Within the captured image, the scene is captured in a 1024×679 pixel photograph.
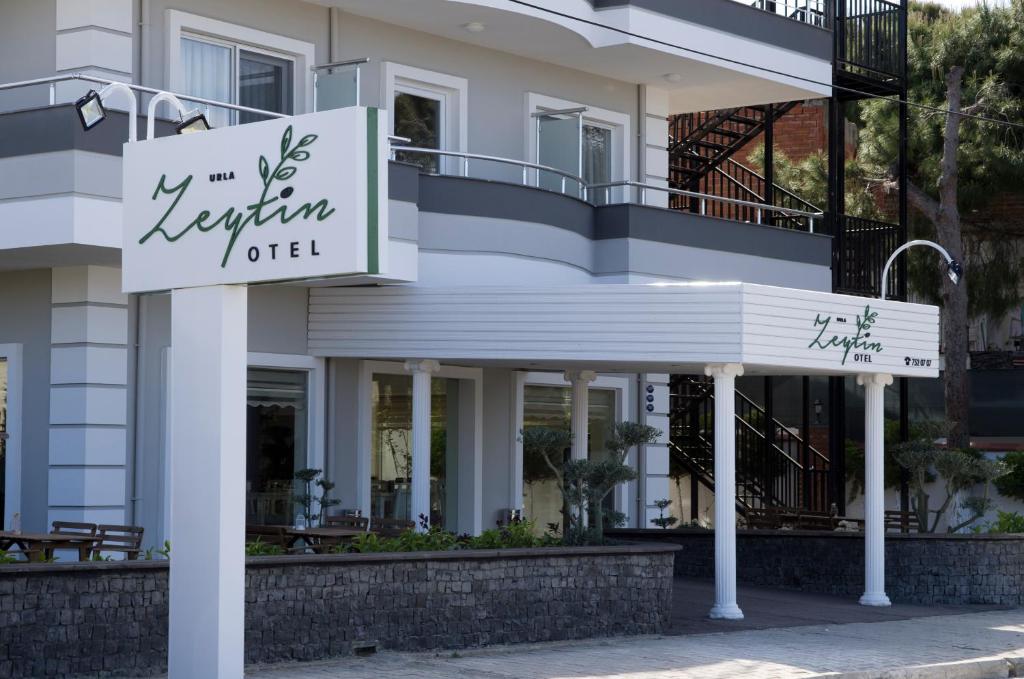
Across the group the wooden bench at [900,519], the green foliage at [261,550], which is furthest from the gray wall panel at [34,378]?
the wooden bench at [900,519]

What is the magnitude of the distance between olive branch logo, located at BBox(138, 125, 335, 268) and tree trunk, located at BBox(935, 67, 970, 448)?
72.1 feet

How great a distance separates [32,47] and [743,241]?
1008cm

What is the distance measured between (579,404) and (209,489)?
34.9 ft

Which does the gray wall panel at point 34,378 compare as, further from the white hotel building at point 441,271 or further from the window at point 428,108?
the window at point 428,108

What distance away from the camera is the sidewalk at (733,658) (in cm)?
1270

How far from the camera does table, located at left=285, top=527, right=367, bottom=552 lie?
600 inches

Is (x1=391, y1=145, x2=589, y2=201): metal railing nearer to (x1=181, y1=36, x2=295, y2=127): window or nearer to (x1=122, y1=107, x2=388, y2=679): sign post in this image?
(x1=181, y1=36, x2=295, y2=127): window

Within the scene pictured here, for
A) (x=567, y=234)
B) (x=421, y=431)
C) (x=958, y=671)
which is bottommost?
(x=958, y=671)

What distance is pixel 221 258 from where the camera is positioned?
31.8 feet

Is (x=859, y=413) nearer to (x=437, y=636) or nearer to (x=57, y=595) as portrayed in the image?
(x=437, y=636)

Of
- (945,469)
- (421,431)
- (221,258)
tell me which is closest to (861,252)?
(945,469)

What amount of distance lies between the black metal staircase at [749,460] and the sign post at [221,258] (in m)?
15.1

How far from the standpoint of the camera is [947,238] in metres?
30.3

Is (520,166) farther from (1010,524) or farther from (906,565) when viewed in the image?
(1010,524)
